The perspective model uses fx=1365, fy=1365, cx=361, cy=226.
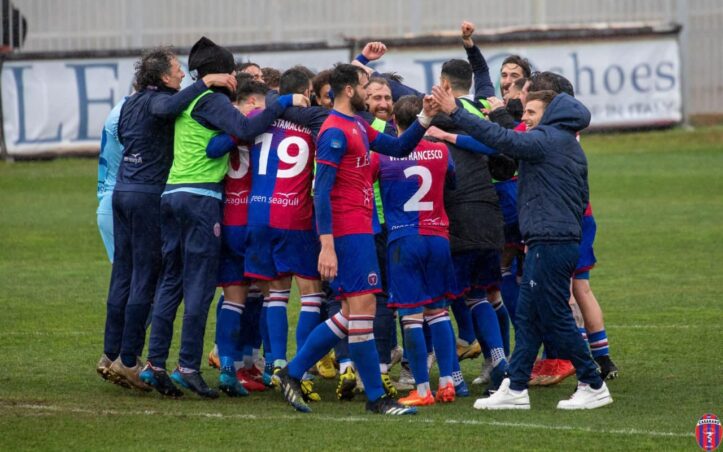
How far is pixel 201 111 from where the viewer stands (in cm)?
902

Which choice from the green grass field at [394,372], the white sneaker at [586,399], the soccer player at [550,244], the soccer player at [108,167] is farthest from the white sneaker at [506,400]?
the soccer player at [108,167]

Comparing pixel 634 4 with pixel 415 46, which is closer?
pixel 415 46

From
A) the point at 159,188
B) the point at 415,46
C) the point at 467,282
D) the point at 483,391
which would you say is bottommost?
the point at 483,391

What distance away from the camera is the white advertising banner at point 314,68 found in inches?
976

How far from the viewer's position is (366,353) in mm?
8414

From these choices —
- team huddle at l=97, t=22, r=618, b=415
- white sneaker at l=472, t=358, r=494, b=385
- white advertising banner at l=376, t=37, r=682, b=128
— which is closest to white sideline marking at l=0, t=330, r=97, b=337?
team huddle at l=97, t=22, r=618, b=415

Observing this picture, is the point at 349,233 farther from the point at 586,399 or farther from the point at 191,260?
the point at 586,399

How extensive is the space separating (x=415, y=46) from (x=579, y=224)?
17.0 meters

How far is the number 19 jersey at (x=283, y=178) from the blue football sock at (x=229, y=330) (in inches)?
26.7

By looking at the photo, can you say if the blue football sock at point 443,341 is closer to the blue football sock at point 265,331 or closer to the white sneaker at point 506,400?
the white sneaker at point 506,400

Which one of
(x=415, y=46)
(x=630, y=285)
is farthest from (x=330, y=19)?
(x=630, y=285)

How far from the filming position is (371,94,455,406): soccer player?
8.71m

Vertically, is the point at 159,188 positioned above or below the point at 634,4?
below

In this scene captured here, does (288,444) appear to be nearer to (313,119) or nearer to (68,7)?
(313,119)
